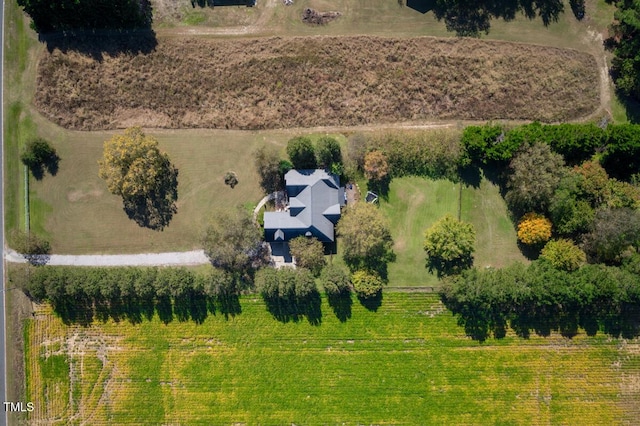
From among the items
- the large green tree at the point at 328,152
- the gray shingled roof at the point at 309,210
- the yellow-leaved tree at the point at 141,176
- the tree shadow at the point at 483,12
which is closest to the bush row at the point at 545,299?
the gray shingled roof at the point at 309,210

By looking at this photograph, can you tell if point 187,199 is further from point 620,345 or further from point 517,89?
point 620,345

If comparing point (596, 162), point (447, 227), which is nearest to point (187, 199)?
Result: point (447, 227)

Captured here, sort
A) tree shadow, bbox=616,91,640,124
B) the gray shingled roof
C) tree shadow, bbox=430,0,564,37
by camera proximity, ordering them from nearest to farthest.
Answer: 1. the gray shingled roof
2. tree shadow, bbox=616,91,640,124
3. tree shadow, bbox=430,0,564,37

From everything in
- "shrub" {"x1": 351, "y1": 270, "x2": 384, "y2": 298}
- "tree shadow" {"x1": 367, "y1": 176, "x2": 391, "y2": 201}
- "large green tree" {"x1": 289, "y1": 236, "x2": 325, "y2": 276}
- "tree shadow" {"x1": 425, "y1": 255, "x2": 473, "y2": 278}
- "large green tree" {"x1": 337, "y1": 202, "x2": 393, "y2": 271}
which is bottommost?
"shrub" {"x1": 351, "y1": 270, "x2": 384, "y2": 298}

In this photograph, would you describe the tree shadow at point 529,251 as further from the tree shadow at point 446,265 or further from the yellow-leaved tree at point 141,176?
the yellow-leaved tree at point 141,176

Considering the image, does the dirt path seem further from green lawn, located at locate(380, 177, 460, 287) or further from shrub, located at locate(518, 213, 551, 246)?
shrub, located at locate(518, 213, 551, 246)

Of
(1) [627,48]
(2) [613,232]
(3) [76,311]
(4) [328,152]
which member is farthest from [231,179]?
(1) [627,48]

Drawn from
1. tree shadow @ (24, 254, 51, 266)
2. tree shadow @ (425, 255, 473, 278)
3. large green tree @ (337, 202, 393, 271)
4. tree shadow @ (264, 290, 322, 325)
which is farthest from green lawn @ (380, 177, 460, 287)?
tree shadow @ (24, 254, 51, 266)
